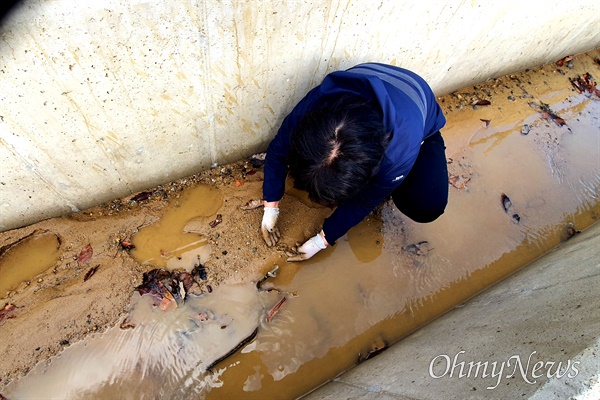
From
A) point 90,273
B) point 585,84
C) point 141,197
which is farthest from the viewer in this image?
point 585,84

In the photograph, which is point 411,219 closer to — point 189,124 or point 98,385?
point 189,124

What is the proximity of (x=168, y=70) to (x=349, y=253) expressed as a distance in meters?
1.39

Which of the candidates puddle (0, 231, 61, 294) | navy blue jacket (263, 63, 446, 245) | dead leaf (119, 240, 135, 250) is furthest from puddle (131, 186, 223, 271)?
navy blue jacket (263, 63, 446, 245)

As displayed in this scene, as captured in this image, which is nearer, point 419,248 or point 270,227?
point 270,227

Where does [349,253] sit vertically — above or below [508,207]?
above

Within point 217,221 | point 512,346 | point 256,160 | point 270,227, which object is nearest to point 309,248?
point 270,227

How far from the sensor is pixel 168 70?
5.30ft

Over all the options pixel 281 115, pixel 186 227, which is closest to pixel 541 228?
pixel 281 115

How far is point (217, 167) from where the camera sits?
237 cm

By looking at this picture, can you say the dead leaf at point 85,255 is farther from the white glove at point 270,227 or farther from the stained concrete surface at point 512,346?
the stained concrete surface at point 512,346

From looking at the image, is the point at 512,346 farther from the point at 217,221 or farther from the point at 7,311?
the point at 7,311

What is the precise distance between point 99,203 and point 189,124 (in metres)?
0.72

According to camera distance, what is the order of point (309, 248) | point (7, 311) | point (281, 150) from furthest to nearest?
point (309, 248) < point (7, 311) < point (281, 150)

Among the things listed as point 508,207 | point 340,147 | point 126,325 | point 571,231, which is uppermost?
point 340,147
